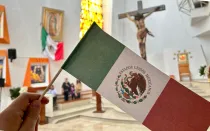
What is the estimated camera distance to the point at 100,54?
4.35 ft

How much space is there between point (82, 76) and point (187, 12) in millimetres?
11393

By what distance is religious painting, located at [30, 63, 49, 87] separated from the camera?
843cm

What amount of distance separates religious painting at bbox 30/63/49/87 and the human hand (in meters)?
7.76

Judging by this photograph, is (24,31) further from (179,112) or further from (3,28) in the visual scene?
(179,112)

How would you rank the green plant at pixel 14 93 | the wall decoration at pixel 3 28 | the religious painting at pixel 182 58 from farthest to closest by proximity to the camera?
the religious painting at pixel 182 58 < the wall decoration at pixel 3 28 < the green plant at pixel 14 93

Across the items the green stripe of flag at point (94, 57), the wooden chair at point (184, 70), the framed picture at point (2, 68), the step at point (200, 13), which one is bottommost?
the wooden chair at point (184, 70)

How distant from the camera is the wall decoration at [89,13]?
11.7 metres

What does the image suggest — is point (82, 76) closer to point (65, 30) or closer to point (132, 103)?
point (132, 103)

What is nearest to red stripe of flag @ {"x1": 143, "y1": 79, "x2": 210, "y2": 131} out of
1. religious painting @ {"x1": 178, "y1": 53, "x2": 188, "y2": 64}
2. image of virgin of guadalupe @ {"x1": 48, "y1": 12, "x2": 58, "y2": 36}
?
image of virgin of guadalupe @ {"x1": 48, "y1": 12, "x2": 58, "y2": 36}

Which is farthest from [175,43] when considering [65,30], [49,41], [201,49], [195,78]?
[49,41]

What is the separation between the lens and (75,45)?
1016 centimetres

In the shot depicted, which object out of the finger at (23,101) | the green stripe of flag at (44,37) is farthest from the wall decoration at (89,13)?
the finger at (23,101)

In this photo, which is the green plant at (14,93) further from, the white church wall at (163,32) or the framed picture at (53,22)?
the white church wall at (163,32)

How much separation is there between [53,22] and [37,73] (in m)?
2.29
